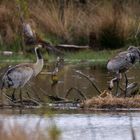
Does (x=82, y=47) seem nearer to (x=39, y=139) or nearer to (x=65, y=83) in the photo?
(x=65, y=83)

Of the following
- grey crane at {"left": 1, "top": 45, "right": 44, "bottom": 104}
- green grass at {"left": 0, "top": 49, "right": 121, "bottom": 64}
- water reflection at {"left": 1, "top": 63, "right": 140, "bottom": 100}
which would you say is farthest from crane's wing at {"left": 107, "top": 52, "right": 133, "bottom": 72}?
green grass at {"left": 0, "top": 49, "right": 121, "bottom": 64}

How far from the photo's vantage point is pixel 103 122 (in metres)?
13.9

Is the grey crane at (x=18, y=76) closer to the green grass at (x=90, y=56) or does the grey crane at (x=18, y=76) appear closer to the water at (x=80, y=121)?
the water at (x=80, y=121)

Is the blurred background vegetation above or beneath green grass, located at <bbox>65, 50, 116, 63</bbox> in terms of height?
above

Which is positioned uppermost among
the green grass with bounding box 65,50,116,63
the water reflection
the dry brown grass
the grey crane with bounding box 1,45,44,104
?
the grey crane with bounding box 1,45,44,104

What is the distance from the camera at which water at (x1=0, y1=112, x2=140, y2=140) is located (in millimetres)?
12219

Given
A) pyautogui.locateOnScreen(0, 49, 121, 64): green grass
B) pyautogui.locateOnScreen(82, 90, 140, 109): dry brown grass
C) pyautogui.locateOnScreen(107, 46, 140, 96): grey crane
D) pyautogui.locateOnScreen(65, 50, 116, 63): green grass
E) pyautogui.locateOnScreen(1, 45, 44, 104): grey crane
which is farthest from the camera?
pyautogui.locateOnScreen(65, 50, 116, 63): green grass

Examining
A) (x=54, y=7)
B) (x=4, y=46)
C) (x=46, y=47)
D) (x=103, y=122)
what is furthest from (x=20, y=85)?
(x=54, y=7)

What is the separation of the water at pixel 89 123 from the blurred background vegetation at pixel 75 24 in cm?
1422

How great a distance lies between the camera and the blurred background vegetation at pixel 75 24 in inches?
1163

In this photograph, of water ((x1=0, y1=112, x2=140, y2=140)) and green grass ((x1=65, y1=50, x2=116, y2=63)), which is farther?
green grass ((x1=65, y1=50, x2=116, y2=63))

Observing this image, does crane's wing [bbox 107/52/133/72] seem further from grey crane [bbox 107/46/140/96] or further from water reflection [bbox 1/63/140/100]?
water reflection [bbox 1/63/140/100]

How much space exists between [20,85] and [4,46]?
39.1 feet

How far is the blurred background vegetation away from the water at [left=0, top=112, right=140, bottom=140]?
1422 centimetres
